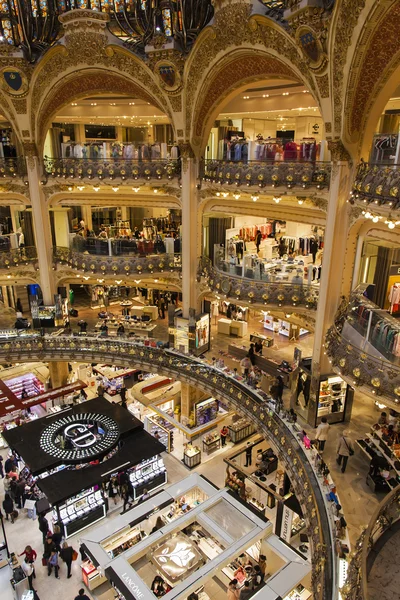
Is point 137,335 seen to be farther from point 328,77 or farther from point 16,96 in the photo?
point 328,77

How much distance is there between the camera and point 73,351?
2098 centimetres

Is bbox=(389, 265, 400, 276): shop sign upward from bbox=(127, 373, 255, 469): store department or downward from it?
upward

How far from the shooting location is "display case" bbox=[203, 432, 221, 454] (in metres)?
19.5

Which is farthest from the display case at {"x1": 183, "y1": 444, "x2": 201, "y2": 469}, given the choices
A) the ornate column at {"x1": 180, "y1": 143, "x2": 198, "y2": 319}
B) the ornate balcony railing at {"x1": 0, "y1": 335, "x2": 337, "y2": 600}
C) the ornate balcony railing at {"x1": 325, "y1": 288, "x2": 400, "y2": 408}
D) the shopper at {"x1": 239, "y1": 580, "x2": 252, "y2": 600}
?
the ornate balcony railing at {"x1": 325, "y1": 288, "x2": 400, "y2": 408}

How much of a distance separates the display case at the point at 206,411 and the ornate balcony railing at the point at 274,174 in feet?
31.5

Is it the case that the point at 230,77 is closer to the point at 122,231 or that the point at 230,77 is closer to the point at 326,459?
the point at 122,231

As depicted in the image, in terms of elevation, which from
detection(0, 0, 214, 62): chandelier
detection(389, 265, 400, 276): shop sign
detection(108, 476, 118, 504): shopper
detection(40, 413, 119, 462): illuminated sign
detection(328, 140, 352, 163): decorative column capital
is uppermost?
detection(0, 0, 214, 62): chandelier

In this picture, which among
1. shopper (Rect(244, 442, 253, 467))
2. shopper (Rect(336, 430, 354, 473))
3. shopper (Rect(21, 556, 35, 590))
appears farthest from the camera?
shopper (Rect(244, 442, 253, 467))

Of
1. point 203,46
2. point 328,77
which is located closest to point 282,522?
point 328,77

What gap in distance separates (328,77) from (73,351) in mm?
15450

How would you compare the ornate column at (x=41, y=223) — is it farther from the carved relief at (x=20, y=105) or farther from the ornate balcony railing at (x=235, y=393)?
the ornate balcony railing at (x=235, y=393)

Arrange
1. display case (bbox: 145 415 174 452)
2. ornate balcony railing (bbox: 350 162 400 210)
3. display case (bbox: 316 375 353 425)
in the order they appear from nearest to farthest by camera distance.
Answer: ornate balcony railing (bbox: 350 162 400 210)
display case (bbox: 316 375 353 425)
display case (bbox: 145 415 174 452)

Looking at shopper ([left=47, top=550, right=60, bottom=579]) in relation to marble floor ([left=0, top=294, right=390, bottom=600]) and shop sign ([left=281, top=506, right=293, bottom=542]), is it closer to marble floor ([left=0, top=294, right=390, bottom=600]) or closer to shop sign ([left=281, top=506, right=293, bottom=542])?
marble floor ([left=0, top=294, right=390, bottom=600])

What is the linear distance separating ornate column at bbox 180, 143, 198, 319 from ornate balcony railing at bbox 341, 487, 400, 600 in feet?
46.3
